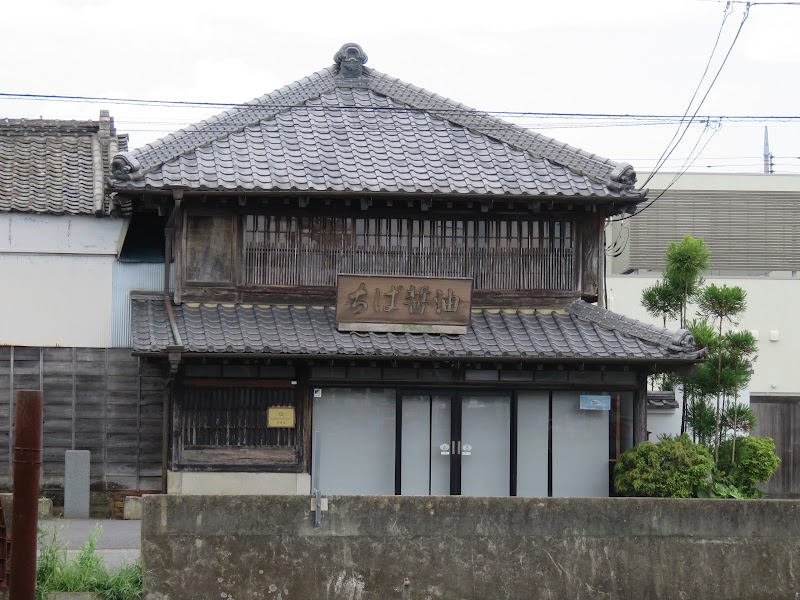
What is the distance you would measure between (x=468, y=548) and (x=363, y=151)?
30.7 feet

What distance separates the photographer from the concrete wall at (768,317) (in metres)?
32.5

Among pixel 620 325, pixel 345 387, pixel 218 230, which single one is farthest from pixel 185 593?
pixel 620 325

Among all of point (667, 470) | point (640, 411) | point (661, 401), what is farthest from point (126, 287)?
point (661, 401)

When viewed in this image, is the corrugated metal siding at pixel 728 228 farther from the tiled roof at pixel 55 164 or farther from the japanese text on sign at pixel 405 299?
the tiled roof at pixel 55 164

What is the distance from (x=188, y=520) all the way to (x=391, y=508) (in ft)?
7.77

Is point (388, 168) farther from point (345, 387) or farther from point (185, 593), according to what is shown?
point (185, 593)

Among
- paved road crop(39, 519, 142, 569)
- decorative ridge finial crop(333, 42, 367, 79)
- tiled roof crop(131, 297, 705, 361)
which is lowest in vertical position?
paved road crop(39, 519, 142, 569)

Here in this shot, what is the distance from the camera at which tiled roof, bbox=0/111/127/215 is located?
69.6 ft

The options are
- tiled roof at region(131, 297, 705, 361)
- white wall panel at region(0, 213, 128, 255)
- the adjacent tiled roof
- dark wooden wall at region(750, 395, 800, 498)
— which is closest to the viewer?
tiled roof at region(131, 297, 705, 361)

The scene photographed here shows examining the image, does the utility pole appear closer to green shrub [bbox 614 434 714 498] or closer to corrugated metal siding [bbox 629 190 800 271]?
corrugated metal siding [bbox 629 190 800 271]

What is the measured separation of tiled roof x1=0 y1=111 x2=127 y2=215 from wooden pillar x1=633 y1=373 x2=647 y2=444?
9.87 meters

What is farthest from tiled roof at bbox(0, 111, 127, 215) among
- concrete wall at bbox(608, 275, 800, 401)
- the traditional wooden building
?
concrete wall at bbox(608, 275, 800, 401)

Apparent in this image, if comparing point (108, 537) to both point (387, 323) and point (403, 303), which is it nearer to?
point (387, 323)

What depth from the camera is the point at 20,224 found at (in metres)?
21.0
